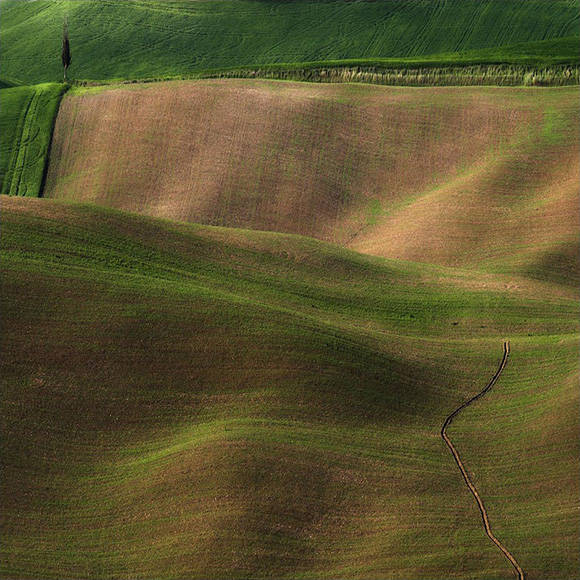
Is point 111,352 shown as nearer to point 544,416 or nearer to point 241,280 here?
point 241,280

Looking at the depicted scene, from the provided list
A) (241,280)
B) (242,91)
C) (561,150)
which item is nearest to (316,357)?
(241,280)

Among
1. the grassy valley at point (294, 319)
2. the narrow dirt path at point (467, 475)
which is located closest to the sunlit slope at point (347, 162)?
the grassy valley at point (294, 319)

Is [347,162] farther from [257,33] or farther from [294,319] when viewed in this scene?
[257,33]

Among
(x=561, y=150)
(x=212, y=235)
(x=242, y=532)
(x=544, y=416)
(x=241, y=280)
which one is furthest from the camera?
(x=561, y=150)

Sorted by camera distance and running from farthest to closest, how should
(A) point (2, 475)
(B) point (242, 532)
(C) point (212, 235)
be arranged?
(C) point (212, 235) → (A) point (2, 475) → (B) point (242, 532)

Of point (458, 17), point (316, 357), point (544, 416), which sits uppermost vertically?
point (316, 357)

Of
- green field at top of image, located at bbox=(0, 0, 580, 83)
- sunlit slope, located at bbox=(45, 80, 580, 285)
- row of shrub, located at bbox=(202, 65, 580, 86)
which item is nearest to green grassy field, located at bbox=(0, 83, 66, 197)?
sunlit slope, located at bbox=(45, 80, 580, 285)

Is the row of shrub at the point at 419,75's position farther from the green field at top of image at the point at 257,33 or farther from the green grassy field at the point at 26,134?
the green field at top of image at the point at 257,33

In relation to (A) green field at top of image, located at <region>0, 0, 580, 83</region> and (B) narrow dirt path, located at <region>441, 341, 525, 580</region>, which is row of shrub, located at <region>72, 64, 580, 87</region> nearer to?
(A) green field at top of image, located at <region>0, 0, 580, 83</region>
